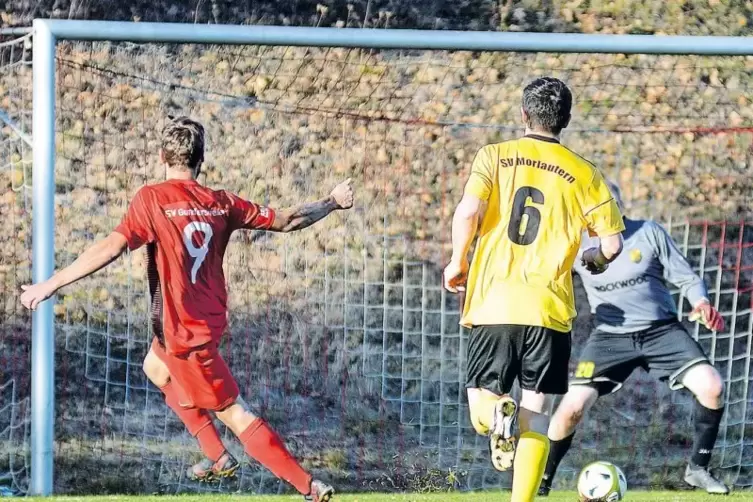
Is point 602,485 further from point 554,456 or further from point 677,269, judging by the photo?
point 677,269

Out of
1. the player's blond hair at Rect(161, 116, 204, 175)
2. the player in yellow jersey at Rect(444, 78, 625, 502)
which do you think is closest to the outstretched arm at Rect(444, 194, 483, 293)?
the player in yellow jersey at Rect(444, 78, 625, 502)

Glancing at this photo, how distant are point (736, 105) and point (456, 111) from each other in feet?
6.80

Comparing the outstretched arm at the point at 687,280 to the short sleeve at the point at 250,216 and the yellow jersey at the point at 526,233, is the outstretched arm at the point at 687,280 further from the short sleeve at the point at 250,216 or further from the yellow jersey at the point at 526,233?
the short sleeve at the point at 250,216

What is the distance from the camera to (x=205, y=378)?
597 centimetres

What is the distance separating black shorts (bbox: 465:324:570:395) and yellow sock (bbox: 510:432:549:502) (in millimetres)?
178

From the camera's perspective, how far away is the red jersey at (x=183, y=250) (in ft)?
19.3

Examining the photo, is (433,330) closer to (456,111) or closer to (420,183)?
A: (420,183)

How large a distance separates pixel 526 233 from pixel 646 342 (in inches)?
74.3

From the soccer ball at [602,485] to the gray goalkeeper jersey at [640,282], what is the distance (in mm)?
1093

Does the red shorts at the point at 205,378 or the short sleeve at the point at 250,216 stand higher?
the short sleeve at the point at 250,216

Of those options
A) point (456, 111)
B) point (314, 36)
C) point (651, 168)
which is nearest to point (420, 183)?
point (456, 111)

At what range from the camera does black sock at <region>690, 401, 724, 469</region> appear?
6590 millimetres

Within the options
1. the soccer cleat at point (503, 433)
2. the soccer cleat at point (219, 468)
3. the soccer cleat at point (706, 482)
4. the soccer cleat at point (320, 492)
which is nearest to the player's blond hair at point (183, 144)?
the soccer cleat at point (219, 468)

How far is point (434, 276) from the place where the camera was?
363 inches
